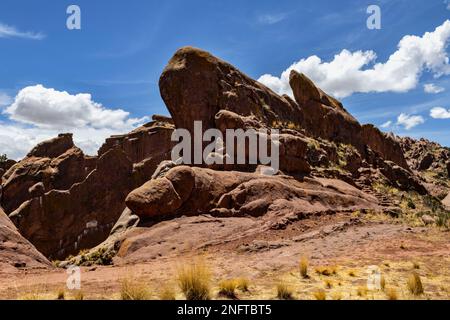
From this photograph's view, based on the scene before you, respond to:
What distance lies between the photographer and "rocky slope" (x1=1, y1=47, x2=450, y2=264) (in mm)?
23531

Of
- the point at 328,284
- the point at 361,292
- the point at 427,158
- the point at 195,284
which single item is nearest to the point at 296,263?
the point at 328,284

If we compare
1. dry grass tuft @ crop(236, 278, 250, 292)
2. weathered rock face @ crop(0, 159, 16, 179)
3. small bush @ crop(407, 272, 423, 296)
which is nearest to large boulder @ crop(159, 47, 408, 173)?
small bush @ crop(407, 272, 423, 296)

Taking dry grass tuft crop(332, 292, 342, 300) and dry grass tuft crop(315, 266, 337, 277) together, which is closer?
dry grass tuft crop(332, 292, 342, 300)

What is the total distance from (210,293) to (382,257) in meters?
9.11

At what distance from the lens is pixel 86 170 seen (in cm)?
6669

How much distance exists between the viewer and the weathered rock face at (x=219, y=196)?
2333cm

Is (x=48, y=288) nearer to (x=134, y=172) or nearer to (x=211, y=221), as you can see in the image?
(x=211, y=221)

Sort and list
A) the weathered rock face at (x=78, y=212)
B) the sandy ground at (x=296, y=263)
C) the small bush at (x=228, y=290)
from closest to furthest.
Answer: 1. the small bush at (x=228, y=290)
2. the sandy ground at (x=296, y=263)
3. the weathered rock face at (x=78, y=212)

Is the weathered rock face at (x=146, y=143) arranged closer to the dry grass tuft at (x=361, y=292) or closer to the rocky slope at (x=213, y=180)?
the rocky slope at (x=213, y=180)

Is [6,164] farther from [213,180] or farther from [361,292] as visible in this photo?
[361,292]

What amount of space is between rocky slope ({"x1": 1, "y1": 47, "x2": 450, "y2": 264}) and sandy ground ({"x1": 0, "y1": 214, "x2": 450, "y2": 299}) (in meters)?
1.26

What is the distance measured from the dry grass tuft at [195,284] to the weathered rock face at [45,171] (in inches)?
2240

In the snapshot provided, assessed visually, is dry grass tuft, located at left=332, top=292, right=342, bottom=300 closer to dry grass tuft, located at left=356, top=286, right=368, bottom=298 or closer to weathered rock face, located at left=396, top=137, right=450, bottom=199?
dry grass tuft, located at left=356, top=286, right=368, bottom=298

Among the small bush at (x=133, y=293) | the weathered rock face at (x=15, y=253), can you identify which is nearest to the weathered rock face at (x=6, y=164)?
the weathered rock face at (x=15, y=253)
